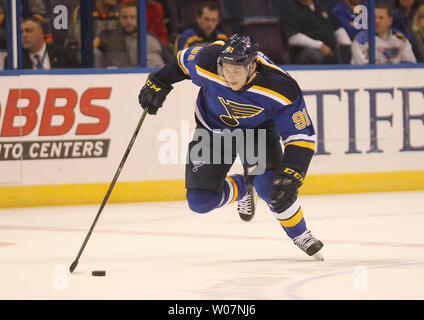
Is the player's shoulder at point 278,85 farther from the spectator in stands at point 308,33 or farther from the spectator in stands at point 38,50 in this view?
the spectator in stands at point 308,33

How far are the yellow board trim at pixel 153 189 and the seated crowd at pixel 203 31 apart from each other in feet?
3.32

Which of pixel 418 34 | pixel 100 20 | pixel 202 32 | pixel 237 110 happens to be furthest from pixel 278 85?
pixel 418 34

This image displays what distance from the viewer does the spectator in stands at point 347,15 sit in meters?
10.3

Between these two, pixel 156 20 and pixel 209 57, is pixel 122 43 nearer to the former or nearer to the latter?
pixel 156 20

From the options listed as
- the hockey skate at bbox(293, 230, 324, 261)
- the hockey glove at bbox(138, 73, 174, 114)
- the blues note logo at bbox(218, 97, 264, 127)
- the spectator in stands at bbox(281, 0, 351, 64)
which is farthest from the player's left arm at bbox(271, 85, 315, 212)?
the spectator in stands at bbox(281, 0, 351, 64)

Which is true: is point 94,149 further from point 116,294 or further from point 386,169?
point 116,294

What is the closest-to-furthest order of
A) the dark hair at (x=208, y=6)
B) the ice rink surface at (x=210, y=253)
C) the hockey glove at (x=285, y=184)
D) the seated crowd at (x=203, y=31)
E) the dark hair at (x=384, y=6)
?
the ice rink surface at (x=210, y=253)
the hockey glove at (x=285, y=184)
the seated crowd at (x=203, y=31)
the dark hair at (x=208, y=6)
the dark hair at (x=384, y=6)

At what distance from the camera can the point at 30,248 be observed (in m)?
6.69

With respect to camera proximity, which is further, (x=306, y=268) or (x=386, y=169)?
(x=386, y=169)

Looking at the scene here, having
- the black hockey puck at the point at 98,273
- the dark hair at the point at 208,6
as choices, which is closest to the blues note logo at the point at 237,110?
the black hockey puck at the point at 98,273

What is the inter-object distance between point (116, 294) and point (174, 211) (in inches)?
149

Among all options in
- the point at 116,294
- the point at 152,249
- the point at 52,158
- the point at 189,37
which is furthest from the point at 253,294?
the point at 189,37

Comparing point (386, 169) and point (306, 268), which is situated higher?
point (386, 169)
